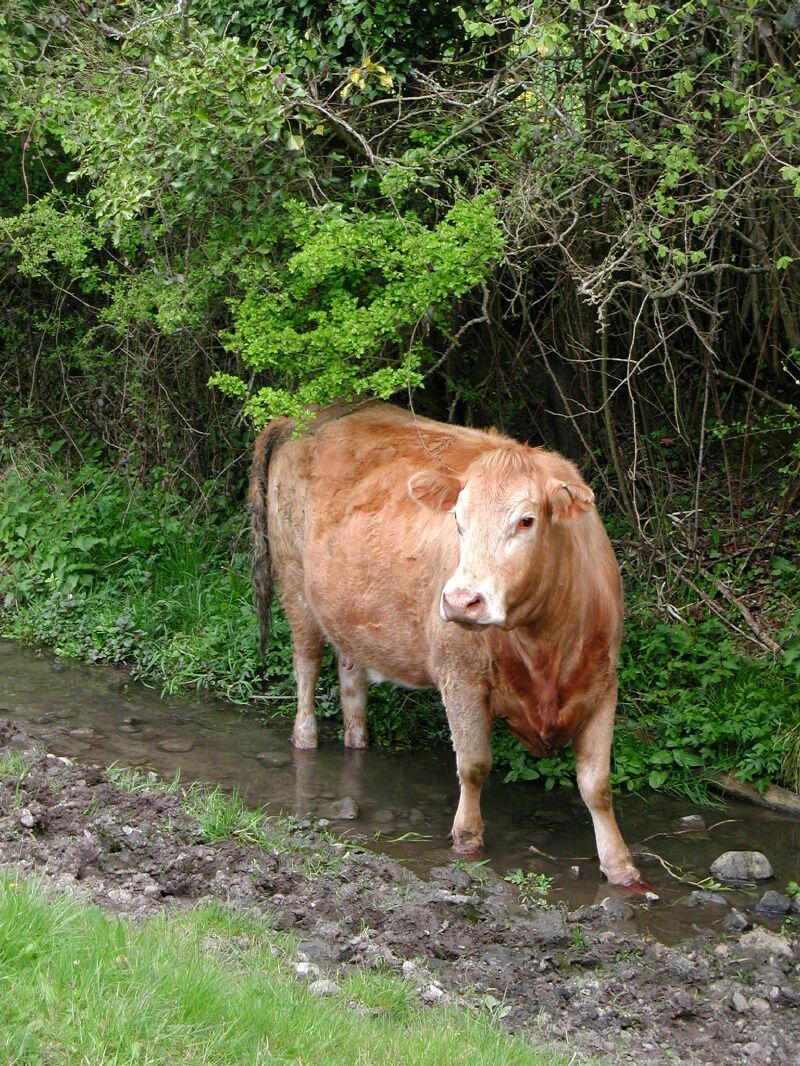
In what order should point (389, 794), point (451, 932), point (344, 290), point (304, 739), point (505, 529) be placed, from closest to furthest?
1. point (451, 932)
2. point (505, 529)
3. point (344, 290)
4. point (389, 794)
5. point (304, 739)

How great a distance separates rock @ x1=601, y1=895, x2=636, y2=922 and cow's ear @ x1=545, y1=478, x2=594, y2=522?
69.7 inches

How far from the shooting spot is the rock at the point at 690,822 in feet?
21.8

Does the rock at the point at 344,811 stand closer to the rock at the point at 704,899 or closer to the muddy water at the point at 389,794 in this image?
the muddy water at the point at 389,794

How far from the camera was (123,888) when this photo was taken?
480 centimetres

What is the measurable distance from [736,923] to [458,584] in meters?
1.96

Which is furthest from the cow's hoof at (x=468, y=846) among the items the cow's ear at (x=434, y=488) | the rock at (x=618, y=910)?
the cow's ear at (x=434, y=488)

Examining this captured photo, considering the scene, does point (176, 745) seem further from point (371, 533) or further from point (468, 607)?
point (468, 607)

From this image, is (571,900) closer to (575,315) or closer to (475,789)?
(475,789)

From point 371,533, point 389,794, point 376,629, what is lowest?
point 389,794

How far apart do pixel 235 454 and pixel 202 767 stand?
4042mm

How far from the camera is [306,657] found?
823 cm

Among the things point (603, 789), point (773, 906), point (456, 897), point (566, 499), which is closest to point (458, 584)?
point (566, 499)

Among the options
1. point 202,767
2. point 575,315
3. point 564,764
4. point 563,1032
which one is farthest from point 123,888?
A: point 575,315

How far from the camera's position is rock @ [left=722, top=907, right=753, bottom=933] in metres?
5.37
